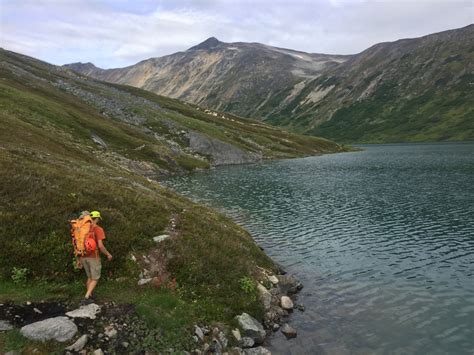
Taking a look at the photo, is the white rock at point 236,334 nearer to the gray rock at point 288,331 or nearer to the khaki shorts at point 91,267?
the gray rock at point 288,331

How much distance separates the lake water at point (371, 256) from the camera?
21.5m

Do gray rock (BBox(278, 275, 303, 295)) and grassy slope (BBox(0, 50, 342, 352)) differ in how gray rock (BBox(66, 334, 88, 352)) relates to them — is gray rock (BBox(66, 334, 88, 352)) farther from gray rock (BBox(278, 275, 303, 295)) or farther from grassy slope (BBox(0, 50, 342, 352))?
gray rock (BBox(278, 275, 303, 295))

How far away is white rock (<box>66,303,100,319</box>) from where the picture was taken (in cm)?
1769

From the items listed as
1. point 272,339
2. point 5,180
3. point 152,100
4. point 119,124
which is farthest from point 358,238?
point 152,100

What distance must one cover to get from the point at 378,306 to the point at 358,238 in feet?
55.0

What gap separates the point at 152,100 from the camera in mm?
190875

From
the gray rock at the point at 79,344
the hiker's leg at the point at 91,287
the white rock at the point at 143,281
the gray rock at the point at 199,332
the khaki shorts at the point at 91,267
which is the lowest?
the gray rock at the point at 199,332

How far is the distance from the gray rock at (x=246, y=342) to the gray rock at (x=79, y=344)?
7291 millimetres

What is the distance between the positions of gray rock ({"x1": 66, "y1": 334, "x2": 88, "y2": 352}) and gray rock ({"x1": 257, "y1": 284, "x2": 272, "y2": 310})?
1040 cm

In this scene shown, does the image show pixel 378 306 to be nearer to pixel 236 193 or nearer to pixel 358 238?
pixel 358 238

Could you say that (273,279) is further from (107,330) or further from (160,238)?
(107,330)

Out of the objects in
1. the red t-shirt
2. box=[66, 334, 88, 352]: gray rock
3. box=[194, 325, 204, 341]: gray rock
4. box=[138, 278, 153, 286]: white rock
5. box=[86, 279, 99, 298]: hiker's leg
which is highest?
the red t-shirt

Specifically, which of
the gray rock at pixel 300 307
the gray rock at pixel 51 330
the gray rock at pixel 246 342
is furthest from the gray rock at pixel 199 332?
the gray rock at pixel 300 307

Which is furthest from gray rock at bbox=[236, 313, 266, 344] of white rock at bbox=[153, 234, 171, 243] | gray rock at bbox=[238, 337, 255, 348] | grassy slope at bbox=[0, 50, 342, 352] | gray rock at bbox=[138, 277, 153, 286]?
white rock at bbox=[153, 234, 171, 243]
